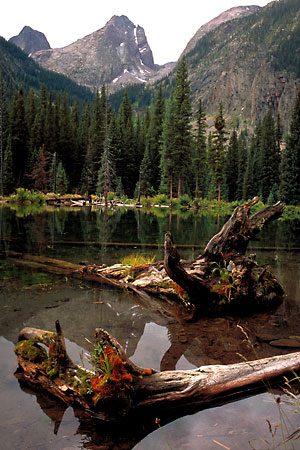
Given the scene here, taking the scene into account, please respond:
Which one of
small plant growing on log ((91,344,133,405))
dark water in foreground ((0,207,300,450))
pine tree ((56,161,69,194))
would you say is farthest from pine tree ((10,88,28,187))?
small plant growing on log ((91,344,133,405))

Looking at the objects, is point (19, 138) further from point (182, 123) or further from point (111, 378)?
point (111, 378)

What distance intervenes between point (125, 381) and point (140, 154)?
66.5 meters

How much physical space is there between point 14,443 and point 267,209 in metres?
6.36

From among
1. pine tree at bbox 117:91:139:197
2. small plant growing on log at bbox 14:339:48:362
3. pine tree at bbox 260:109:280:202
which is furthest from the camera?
pine tree at bbox 260:109:280:202

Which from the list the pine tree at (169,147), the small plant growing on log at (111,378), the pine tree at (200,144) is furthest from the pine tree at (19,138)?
the small plant growing on log at (111,378)

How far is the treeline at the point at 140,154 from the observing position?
48.2 m

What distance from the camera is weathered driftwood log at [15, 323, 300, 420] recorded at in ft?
9.53

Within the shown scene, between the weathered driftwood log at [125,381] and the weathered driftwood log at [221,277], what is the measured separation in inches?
91.1

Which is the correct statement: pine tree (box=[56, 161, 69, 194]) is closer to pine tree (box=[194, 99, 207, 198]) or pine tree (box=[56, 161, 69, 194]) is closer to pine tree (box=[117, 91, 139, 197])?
pine tree (box=[117, 91, 139, 197])

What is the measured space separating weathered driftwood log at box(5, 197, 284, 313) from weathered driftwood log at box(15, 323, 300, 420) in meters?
2.31

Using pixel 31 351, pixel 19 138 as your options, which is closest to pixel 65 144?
pixel 19 138

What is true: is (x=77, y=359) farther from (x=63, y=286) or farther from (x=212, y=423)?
(x=63, y=286)

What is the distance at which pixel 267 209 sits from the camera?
7332 mm

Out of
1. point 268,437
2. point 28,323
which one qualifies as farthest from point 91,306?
point 268,437
